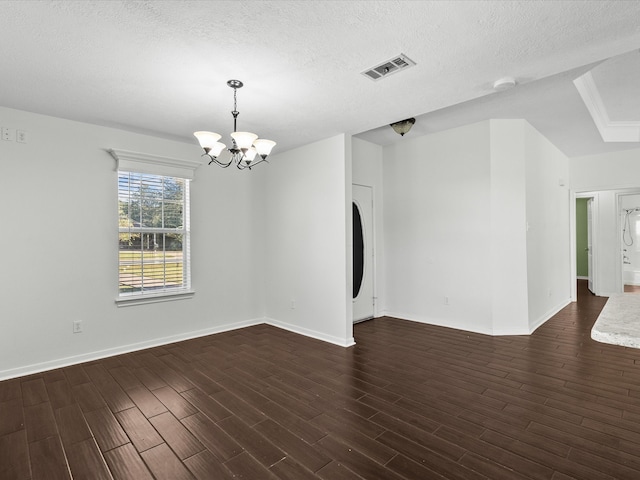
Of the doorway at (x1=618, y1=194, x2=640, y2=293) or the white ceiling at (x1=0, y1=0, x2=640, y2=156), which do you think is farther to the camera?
the doorway at (x1=618, y1=194, x2=640, y2=293)

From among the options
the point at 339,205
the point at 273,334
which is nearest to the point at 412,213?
the point at 339,205

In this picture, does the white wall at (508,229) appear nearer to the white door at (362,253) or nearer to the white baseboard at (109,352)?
the white door at (362,253)

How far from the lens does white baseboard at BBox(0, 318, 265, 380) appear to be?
333 centimetres

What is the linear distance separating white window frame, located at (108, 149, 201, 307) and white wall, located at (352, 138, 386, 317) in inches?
95.8

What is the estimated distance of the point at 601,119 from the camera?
4191 mm

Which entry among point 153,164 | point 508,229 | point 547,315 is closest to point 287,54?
point 153,164

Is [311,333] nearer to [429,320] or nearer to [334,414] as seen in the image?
[429,320]

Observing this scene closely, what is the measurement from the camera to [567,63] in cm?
249

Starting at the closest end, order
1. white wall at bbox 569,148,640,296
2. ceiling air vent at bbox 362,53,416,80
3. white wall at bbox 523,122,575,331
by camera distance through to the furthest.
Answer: ceiling air vent at bbox 362,53,416,80, white wall at bbox 523,122,575,331, white wall at bbox 569,148,640,296

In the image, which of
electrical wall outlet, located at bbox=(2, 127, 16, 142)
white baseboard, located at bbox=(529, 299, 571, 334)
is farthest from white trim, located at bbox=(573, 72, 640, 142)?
electrical wall outlet, located at bbox=(2, 127, 16, 142)

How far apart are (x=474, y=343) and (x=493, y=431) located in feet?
6.52

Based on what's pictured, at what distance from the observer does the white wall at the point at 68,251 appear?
3336 mm

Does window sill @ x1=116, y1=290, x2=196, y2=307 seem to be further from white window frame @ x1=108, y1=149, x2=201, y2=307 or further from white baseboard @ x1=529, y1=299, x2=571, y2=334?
white baseboard @ x1=529, y1=299, x2=571, y2=334

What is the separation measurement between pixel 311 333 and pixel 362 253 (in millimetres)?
1521
